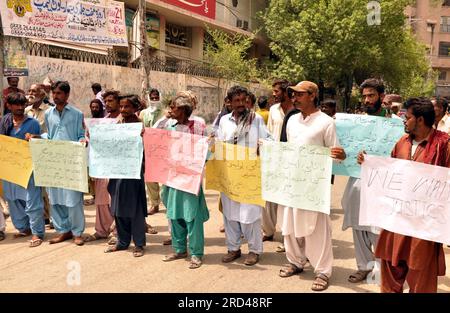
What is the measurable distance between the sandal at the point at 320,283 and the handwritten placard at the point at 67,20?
937cm

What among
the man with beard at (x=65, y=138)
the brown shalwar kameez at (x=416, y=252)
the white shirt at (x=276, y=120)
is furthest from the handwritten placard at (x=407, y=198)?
the man with beard at (x=65, y=138)

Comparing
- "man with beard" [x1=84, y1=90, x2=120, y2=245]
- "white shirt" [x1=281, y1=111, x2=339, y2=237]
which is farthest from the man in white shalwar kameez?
"man with beard" [x1=84, y1=90, x2=120, y2=245]

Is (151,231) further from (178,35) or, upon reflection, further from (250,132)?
(178,35)

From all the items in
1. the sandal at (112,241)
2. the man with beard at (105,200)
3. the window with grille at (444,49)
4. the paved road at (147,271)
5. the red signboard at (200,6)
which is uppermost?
the window with grille at (444,49)

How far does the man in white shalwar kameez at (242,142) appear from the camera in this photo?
4.21 meters

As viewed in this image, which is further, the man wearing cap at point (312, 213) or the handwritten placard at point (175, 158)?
the handwritten placard at point (175, 158)

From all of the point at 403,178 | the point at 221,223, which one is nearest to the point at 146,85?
the point at 221,223

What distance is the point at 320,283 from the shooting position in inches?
145

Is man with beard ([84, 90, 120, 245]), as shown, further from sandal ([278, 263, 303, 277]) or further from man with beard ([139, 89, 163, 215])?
sandal ([278, 263, 303, 277])

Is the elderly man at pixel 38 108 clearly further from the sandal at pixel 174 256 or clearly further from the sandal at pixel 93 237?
the sandal at pixel 174 256

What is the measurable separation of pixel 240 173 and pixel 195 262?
1.00m

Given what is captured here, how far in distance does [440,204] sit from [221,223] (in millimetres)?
3533

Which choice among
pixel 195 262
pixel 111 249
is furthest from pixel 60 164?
pixel 195 262

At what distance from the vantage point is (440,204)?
286 cm
